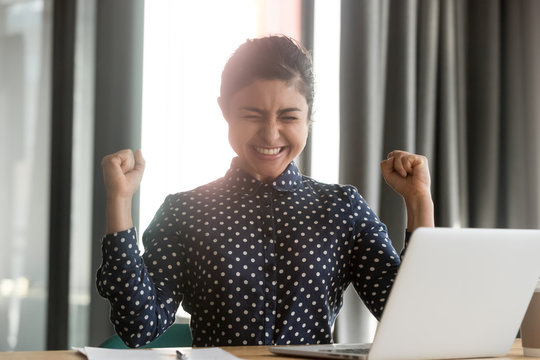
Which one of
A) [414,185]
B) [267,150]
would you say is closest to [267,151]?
[267,150]

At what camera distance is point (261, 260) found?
148cm

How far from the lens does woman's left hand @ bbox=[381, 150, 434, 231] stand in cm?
141

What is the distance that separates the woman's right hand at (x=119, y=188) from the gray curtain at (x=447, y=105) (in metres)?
1.73

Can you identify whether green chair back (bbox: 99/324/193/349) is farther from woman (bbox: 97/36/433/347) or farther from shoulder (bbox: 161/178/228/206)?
shoulder (bbox: 161/178/228/206)

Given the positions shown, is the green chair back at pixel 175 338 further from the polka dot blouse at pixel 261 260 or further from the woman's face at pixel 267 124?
the woman's face at pixel 267 124

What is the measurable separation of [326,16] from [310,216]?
5.32 feet

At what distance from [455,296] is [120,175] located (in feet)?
1.88

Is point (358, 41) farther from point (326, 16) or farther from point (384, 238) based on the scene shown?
point (384, 238)

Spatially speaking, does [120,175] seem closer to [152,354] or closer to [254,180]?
[152,354]

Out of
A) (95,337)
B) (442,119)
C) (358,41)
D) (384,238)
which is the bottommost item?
(95,337)

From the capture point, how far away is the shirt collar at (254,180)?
5.16 feet

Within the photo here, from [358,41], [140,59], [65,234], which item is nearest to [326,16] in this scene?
[358,41]

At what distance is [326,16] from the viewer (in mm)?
2990

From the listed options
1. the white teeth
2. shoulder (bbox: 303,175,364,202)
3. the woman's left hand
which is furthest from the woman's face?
the woman's left hand
